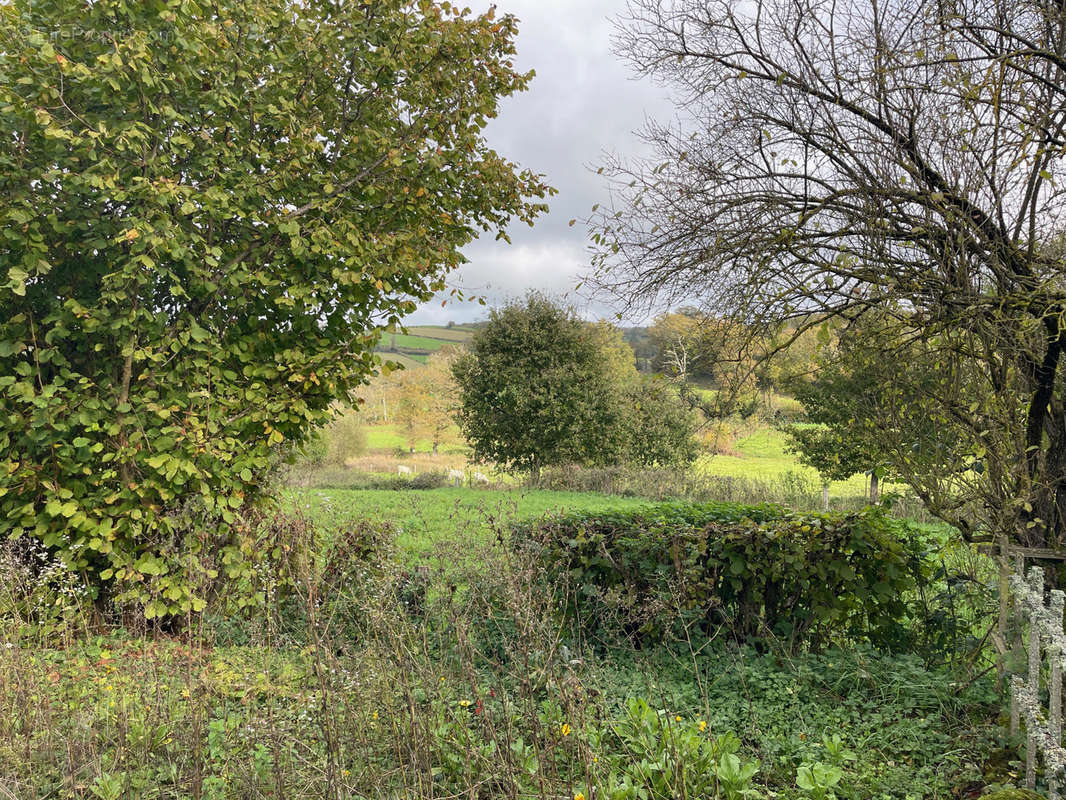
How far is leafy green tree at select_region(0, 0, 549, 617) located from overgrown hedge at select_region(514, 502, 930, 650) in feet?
8.49

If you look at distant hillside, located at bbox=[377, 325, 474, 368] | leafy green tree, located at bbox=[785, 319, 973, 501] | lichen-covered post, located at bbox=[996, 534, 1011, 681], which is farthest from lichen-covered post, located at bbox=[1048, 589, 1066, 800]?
distant hillside, located at bbox=[377, 325, 474, 368]

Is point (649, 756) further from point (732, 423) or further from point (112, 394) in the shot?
point (112, 394)

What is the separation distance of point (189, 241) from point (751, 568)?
4954mm

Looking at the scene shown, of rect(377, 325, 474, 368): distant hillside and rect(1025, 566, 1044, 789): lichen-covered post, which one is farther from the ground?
rect(377, 325, 474, 368): distant hillside

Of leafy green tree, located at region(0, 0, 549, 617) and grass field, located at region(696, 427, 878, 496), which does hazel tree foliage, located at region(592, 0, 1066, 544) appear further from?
grass field, located at region(696, 427, 878, 496)

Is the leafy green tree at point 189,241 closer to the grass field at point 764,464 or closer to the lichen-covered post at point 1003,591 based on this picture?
the lichen-covered post at point 1003,591

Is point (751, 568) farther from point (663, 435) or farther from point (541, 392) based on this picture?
point (663, 435)

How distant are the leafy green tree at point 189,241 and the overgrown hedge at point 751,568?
259cm

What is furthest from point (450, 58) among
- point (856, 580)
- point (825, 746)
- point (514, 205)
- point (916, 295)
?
point (825, 746)

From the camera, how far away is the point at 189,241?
17.0ft

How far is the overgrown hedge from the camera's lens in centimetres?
443

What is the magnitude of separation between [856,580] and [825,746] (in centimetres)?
164

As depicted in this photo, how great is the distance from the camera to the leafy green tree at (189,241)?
4.77 metres

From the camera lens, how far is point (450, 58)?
251 inches
